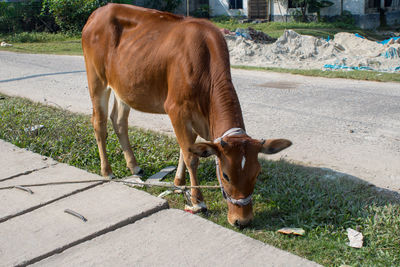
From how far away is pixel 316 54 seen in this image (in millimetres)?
14734

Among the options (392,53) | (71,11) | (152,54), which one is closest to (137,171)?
(152,54)

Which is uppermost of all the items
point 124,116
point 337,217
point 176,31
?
point 176,31

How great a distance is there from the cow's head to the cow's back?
2.23 feet

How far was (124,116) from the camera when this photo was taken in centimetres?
539

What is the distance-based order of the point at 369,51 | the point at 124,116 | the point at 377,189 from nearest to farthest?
1. the point at 377,189
2. the point at 124,116
3. the point at 369,51

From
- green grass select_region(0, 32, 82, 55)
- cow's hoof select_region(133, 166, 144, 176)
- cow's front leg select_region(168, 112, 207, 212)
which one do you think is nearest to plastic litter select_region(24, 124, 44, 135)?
→ cow's hoof select_region(133, 166, 144, 176)

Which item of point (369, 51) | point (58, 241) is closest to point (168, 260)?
point (58, 241)

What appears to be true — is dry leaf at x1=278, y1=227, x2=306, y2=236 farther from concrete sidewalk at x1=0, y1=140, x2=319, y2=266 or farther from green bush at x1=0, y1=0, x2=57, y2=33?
green bush at x1=0, y1=0, x2=57, y2=33

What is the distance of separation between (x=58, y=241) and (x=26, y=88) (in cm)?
796

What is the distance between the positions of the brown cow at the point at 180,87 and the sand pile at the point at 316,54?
8.67 meters

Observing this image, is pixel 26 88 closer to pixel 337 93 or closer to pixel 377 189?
pixel 337 93

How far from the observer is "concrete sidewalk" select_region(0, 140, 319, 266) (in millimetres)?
3014

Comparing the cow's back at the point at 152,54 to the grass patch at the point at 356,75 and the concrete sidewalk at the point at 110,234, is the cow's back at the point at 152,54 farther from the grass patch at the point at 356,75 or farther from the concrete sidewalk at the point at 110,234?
the grass patch at the point at 356,75

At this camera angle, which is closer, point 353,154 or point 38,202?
point 38,202
